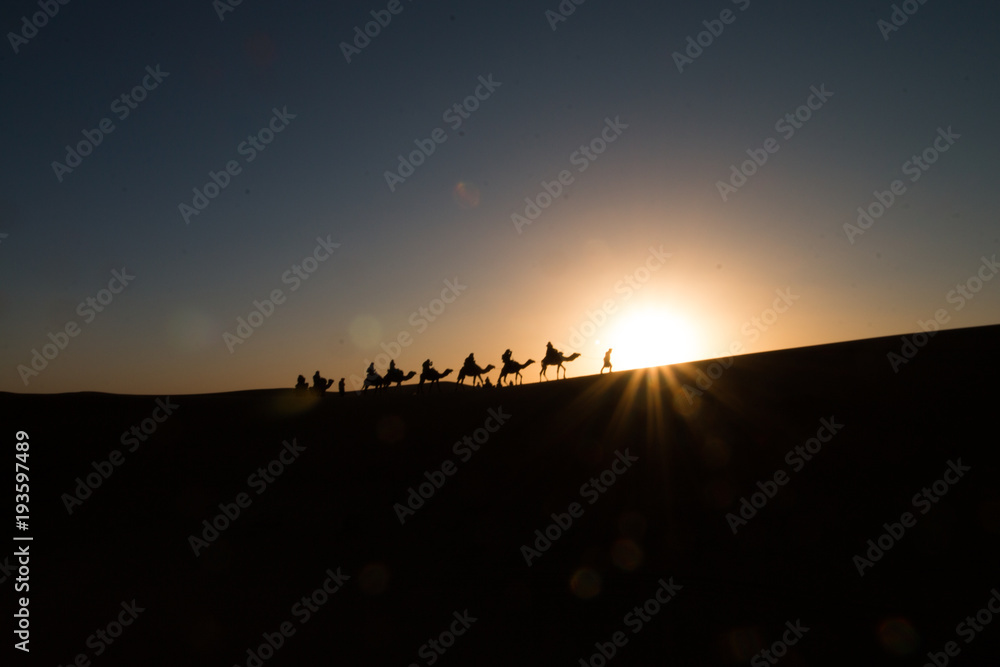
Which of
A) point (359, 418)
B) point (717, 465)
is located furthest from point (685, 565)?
point (359, 418)

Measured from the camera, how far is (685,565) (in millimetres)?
7961

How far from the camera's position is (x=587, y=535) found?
9.29 metres

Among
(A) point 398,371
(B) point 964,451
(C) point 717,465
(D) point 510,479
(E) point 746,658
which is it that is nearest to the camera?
(E) point 746,658

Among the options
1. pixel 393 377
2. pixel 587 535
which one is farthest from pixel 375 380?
pixel 587 535

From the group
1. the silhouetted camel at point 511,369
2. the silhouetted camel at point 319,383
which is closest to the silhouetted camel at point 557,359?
the silhouetted camel at point 511,369

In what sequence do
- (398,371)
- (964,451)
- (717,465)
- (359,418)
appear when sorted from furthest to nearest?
(398,371) < (359,418) < (717,465) < (964,451)

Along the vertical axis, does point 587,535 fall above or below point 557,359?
below

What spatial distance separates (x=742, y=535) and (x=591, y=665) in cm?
315

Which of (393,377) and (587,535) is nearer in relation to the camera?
(587,535)

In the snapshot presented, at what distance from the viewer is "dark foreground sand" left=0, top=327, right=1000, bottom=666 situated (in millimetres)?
6773

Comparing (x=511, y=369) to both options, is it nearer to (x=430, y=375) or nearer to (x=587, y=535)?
(x=430, y=375)

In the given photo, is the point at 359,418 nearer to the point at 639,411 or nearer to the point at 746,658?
the point at 639,411

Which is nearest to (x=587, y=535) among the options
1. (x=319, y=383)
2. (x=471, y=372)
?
(x=471, y=372)

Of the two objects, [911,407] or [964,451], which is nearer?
[964,451]
